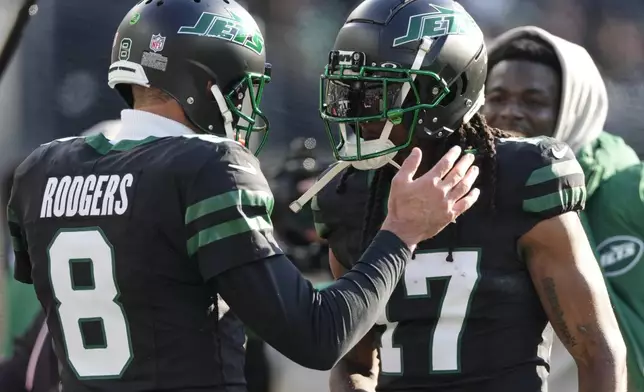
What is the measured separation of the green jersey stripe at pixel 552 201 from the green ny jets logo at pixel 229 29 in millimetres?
664

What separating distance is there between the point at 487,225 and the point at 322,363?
Result: 530 mm

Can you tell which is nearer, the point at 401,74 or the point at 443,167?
the point at 443,167

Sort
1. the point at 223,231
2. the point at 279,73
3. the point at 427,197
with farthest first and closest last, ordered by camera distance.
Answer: the point at 279,73, the point at 427,197, the point at 223,231

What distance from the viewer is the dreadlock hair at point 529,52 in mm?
3641

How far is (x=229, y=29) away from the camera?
2105 mm

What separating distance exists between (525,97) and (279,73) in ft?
3.03

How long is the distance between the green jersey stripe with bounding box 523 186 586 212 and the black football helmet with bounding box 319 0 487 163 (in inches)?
10.7

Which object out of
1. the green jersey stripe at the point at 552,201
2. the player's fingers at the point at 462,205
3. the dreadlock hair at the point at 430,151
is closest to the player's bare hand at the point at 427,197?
the player's fingers at the point at 462,205

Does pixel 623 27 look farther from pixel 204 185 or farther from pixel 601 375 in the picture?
pixel 204 185

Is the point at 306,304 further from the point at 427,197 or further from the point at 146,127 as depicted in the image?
the point at 146,127

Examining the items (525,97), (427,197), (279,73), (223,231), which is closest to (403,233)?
(427,197)

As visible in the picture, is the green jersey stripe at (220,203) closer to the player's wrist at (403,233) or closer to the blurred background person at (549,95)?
the player's wrist at (403,233)

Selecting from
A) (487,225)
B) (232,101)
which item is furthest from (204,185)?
(487,225)

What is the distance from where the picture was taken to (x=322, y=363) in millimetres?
1836
